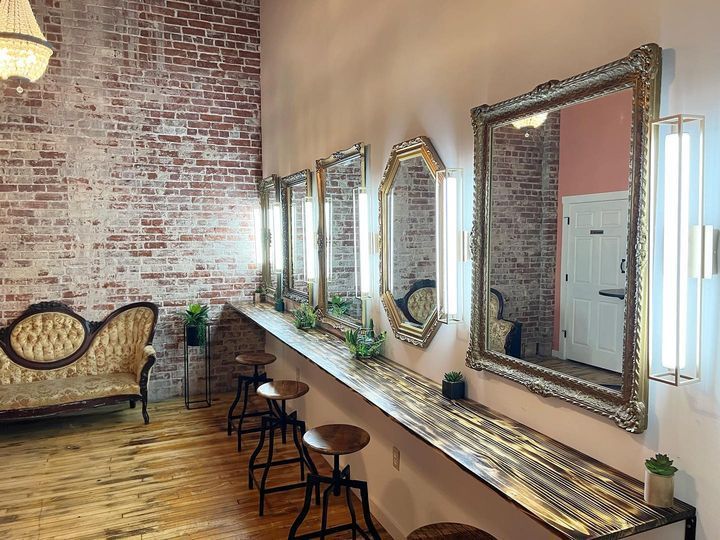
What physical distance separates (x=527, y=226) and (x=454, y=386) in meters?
0.79

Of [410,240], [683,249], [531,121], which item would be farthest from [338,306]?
[683,249]

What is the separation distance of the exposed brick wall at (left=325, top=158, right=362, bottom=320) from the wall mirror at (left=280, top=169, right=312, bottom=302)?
1.60 feet

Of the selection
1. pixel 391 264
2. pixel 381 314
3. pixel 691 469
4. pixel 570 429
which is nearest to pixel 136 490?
pixel 381 314

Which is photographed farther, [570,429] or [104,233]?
[104,233]

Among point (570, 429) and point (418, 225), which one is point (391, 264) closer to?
point (418, 225)

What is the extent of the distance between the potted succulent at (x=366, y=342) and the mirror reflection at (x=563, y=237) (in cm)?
105

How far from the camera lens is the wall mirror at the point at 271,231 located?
16.7 ft

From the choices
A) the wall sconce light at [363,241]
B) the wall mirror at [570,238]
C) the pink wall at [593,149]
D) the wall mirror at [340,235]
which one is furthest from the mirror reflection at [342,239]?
the pink wall at [593,149]

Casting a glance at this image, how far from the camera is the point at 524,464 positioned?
5.74 feet

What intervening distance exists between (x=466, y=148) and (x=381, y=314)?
122 centimetres

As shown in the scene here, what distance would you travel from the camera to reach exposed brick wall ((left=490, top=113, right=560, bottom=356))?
1915 mm

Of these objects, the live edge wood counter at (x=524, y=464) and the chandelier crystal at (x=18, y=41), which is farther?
the chandelier crystal at (x=18, y=41)

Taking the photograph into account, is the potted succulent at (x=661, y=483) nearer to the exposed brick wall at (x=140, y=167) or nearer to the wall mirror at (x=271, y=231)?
the wall mirror at (x=271, y=231)

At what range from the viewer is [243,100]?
19.1 ft
